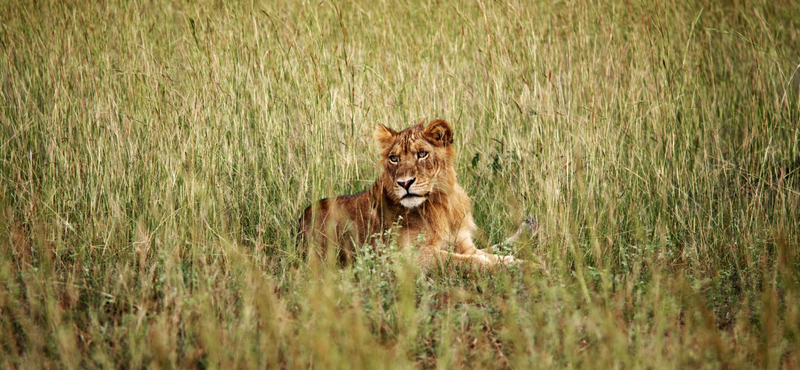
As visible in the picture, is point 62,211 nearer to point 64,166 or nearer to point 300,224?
point 64,166

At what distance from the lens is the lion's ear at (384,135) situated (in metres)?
4.62

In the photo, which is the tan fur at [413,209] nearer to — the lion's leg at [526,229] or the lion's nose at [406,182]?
the lion's nose at [406,182]

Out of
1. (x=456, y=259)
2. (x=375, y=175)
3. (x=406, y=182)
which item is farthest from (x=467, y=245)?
(x=375, y=175)

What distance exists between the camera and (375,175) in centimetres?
557

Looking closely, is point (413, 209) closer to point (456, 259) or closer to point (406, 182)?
point (406, 182)

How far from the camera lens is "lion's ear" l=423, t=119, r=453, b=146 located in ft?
14.6

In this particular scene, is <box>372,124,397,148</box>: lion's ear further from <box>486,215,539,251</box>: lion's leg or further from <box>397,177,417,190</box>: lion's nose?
<box>486,215,539,251</box>: lion's leg

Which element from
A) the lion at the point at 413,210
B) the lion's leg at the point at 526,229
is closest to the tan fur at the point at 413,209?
the lion at the point at 413,210

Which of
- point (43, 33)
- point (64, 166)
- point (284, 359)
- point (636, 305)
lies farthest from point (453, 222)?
point (43, 33)

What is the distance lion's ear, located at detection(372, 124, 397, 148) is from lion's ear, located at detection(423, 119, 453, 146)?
0.78 feet

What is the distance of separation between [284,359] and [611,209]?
253 cm

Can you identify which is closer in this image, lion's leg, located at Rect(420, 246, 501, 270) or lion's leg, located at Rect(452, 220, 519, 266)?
lion's leg, located at Rect(420, 246, 501, 270)

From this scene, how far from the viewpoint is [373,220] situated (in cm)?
469

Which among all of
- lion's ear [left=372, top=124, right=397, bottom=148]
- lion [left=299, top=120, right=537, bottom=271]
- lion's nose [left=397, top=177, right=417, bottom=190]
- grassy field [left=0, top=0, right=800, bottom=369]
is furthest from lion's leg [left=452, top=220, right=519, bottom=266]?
lion's ear [left=372, top=124, right=397, bottom=148]
